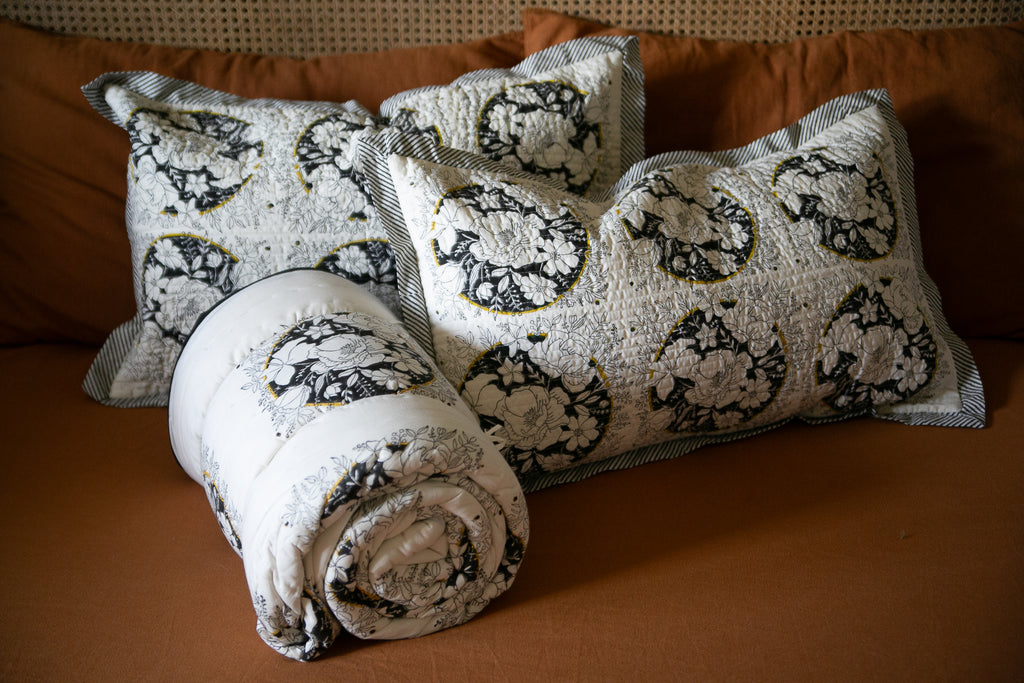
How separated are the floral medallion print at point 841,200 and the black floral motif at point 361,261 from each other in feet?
1.67

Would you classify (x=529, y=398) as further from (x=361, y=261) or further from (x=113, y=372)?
(x=113, y=372)

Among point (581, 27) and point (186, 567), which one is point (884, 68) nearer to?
point (581, 27)

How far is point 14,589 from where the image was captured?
0.74 m

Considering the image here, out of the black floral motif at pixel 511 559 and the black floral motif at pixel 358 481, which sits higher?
the black floral motif at pixel 358 481

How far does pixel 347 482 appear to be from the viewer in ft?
2.03

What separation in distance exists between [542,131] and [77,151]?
2.22ft

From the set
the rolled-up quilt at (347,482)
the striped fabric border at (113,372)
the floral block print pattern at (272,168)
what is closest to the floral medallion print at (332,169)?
the floral block print pattern at (272,168)

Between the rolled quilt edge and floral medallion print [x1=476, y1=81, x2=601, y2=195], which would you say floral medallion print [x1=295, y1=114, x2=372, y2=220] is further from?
the rolled quilt edge

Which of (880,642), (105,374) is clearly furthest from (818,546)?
(105,374)

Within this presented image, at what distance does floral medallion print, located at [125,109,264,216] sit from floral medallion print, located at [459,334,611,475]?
0.42 metres

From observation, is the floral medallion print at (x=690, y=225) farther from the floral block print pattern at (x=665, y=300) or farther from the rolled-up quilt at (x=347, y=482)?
the rolled-up quilt at (x=347, y=482)

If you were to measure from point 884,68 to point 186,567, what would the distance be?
4.04 ft

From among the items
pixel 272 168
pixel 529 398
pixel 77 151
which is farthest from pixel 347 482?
pixel 77 151

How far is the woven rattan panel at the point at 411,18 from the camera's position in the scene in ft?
3.94
